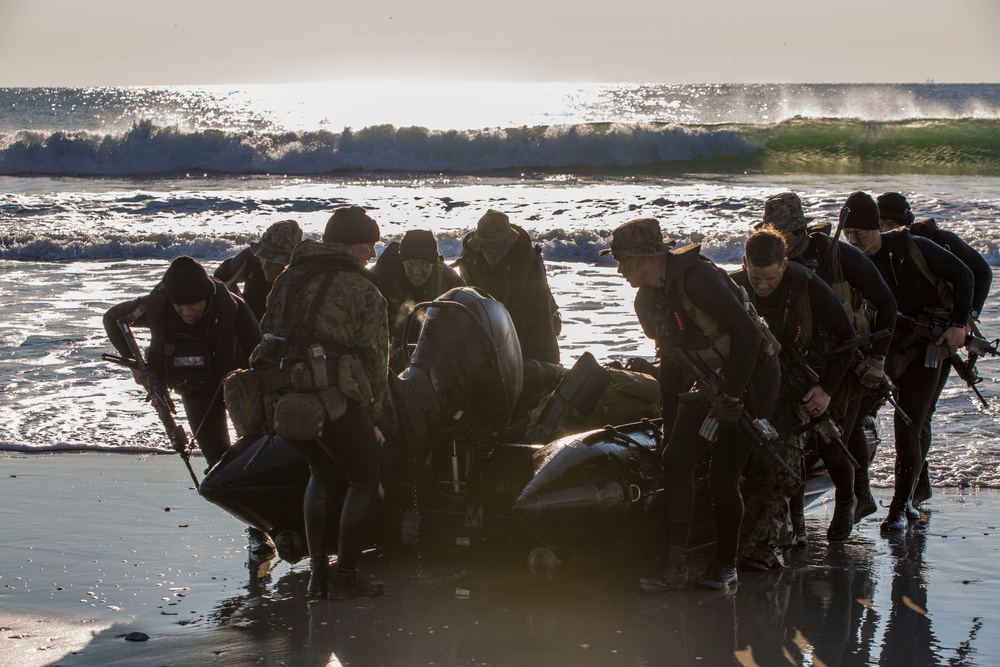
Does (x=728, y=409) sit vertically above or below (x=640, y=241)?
below

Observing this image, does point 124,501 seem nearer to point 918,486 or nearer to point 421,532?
point 421,532

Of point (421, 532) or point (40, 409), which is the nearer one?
point (421, 532)

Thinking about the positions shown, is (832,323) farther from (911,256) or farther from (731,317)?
(911,256)

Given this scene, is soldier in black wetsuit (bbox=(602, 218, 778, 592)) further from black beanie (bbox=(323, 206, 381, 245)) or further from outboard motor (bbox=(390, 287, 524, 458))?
black beanie (bbox=(323, 206, 381, 245))

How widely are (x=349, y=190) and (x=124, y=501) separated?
79.8 feet

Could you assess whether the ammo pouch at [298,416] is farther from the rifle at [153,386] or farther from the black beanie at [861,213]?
the black beanie at [861,213]

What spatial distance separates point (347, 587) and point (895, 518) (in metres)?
3.23

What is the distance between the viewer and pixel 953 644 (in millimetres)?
5062

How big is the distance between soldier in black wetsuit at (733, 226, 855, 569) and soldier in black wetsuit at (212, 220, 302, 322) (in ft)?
8.39

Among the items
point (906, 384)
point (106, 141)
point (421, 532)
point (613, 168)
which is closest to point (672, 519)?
point (421, 532)

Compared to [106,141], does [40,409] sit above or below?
below

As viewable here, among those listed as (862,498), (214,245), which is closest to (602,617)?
(862,498)

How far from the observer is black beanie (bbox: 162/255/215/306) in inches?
240

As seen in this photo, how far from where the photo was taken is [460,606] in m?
5.45
